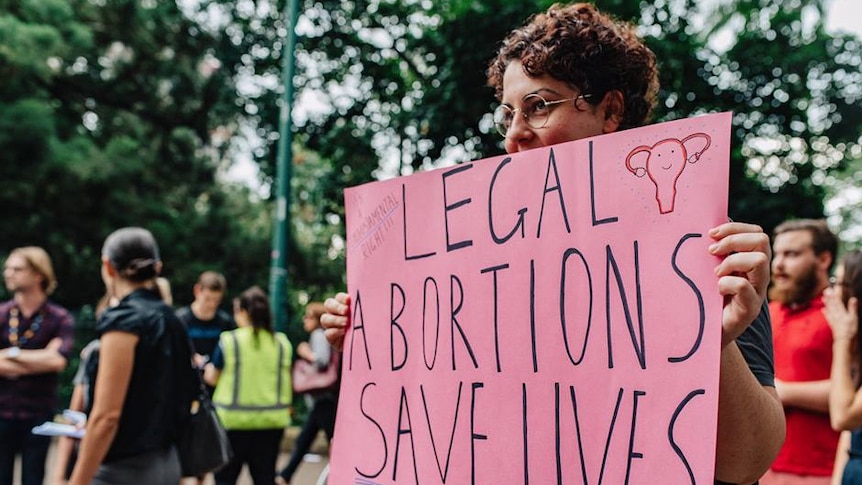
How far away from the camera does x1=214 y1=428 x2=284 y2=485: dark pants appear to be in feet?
18.0

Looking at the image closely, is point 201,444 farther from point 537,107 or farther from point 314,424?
point 314,424

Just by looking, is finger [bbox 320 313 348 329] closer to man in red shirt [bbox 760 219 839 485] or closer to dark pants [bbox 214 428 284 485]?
man in red shirt [bbox 760 219 839 485]

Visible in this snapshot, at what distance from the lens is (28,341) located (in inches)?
186

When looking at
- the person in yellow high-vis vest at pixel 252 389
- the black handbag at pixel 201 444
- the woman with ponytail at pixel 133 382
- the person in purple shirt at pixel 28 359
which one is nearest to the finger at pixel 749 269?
the woman with ponytail at pixel 133 382

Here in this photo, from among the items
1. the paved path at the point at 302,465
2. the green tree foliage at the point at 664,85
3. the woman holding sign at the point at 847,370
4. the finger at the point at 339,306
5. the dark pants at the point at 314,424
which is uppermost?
the green tree foliage at the point at 664,85

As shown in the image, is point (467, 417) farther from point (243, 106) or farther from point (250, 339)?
point (243, 106)

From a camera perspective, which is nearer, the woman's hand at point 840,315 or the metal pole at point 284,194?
the woman's hand at point 840,315

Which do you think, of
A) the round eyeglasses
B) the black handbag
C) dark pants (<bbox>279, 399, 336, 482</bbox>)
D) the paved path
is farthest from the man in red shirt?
the paved path

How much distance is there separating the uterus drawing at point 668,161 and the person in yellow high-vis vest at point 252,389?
15.4 ft

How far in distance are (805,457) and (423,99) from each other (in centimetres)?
902

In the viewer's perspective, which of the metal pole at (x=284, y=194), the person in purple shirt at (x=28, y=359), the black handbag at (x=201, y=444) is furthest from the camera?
the metal pole at (x=284, y=194)

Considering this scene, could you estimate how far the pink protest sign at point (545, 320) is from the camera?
1178mm

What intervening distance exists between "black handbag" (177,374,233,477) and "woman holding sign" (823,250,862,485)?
2.33 metres

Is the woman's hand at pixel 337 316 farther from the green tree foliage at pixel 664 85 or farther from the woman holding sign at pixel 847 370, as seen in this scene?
the green tree foliage at pixel 664 85
